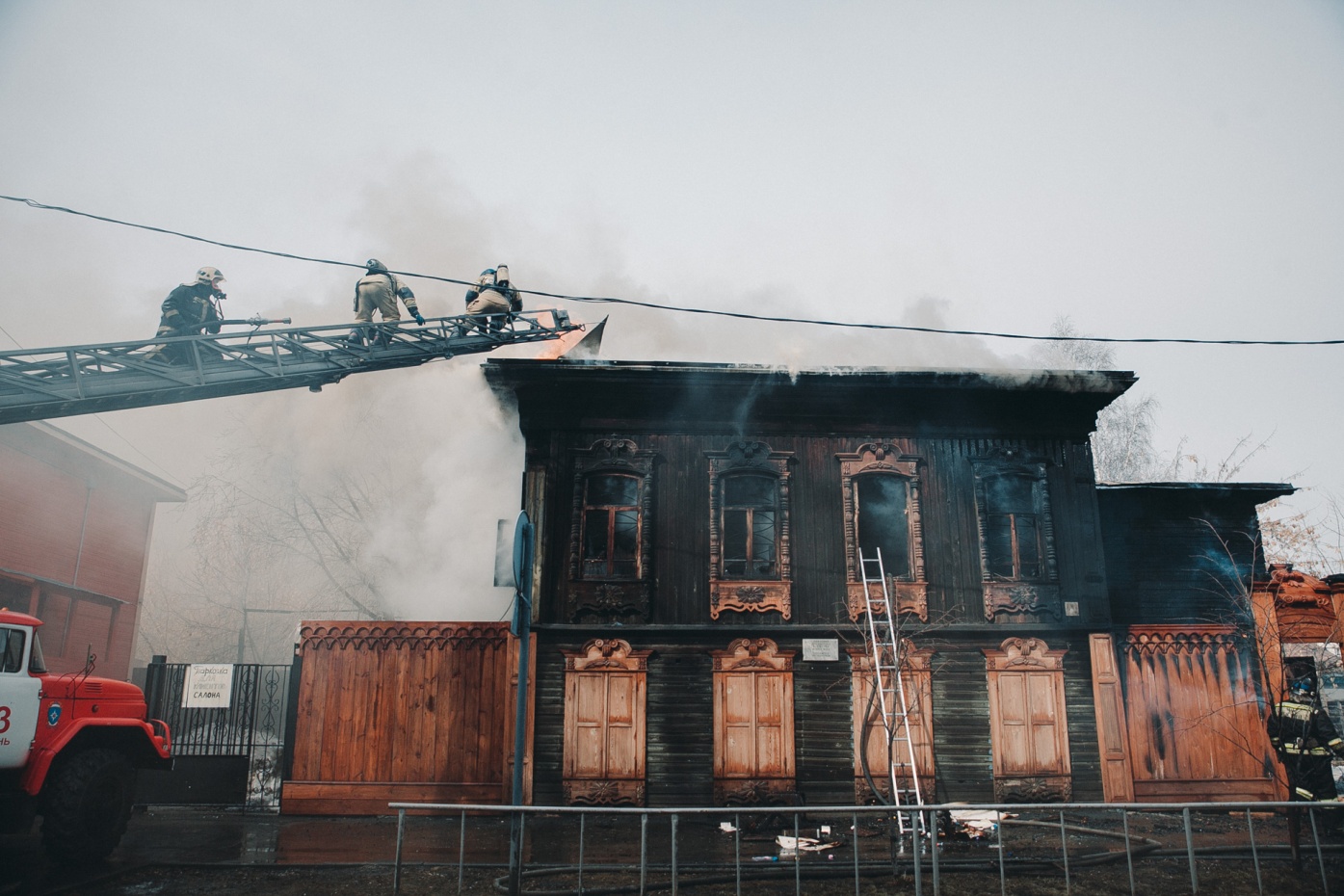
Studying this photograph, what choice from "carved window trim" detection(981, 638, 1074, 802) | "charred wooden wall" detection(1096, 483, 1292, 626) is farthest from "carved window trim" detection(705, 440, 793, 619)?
"charred wooden wall" detection(1096, 483, 1292, 626)

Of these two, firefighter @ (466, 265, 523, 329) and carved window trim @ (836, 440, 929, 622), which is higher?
firefighter @ (466, 265, 523, 329)

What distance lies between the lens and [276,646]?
159ft

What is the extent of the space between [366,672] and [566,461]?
15.7 ft

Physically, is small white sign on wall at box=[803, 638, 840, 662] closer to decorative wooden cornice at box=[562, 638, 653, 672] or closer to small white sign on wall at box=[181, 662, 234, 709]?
decorative wooden cornice at box=[562, 638, 653, 672]

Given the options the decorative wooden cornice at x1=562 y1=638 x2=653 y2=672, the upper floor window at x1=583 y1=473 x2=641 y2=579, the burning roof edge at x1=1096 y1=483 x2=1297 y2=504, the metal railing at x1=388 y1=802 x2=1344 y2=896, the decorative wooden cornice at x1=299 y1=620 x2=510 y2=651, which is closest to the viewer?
the metal railing at x1=388 y1=802 x2=1344 y2=896

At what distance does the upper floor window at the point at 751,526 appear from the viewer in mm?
14445

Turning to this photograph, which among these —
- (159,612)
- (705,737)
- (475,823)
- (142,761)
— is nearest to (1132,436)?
(705,737)

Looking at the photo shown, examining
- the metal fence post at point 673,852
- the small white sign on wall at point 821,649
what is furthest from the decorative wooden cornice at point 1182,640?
the metal fence post at point 673,852

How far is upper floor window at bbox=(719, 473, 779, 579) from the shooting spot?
14.4 meters

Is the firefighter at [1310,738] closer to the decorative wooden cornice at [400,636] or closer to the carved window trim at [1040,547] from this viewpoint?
the carved window trim at [1040,547]

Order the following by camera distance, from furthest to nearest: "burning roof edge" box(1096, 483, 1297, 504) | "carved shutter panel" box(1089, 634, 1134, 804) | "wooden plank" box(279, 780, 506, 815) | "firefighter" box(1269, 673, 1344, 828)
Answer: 1. "burning roof edge" box(1096, 483, 1297, 504)
2. "carved shutter panel" box(1089, 634, 1134, 804)
3. "wooden plank" box(279, 780, 506, 815)
4. "firefighter" box(1269, 673, 1344, 828)

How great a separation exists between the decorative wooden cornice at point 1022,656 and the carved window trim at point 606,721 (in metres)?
5.73

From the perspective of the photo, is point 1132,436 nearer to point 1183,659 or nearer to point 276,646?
point 1183,659

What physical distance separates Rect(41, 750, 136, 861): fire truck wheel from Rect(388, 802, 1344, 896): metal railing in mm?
3228
